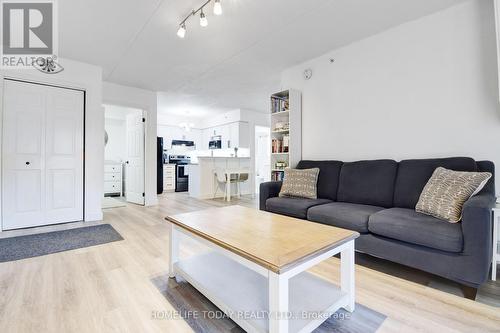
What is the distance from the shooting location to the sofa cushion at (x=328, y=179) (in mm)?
2838

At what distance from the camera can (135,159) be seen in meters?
5.14

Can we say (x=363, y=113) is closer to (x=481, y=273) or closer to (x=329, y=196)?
(x=329, y=196)

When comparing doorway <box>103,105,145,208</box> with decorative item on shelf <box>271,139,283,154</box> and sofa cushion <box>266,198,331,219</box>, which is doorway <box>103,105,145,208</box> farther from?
sofa cushion <box>266,198,331,219</box>

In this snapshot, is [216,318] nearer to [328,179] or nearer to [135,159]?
[328,179]

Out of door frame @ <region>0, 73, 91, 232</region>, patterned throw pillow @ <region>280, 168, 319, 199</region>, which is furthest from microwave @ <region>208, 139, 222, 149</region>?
patterned throw pillow @ <region>280, 168, 319, 199</region>

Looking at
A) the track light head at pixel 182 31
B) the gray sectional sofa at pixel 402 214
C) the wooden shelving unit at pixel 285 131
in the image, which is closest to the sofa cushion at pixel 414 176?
the gray sectional sofa at pixel 402 214

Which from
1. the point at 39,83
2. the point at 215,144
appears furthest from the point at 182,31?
the point at 215,144

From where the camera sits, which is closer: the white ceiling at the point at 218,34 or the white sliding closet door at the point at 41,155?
the white ceiling at the point at 218,34

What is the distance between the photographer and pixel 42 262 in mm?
2117

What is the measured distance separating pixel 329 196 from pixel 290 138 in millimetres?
1050

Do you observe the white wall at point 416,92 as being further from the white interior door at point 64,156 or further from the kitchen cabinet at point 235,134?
the white interior door at point 64,156

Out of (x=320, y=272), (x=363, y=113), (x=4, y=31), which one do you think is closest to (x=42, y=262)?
(x=320, y=272)

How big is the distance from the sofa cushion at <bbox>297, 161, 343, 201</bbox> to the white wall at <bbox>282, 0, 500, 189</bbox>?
0.84 ft

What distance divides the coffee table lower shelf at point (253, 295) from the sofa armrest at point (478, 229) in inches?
34.9
